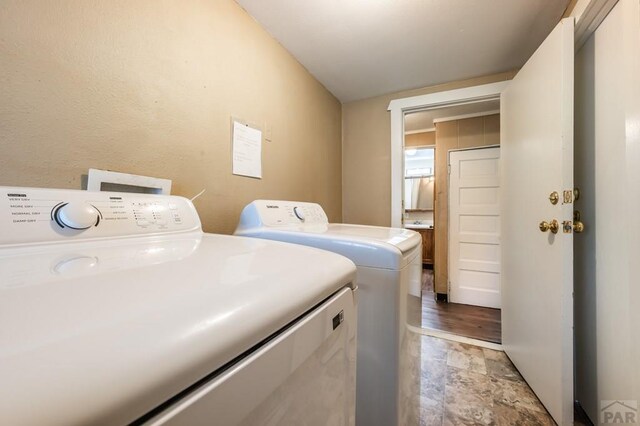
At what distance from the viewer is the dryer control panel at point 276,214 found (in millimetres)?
1152

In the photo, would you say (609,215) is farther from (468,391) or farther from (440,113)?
(440,113)

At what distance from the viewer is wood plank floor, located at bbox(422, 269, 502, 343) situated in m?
2.17

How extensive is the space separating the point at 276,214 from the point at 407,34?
1261mm

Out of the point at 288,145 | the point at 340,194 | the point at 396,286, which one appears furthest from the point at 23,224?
the point at 340,194

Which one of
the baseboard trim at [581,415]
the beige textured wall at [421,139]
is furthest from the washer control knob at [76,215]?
the beige textured wall at [421,139]

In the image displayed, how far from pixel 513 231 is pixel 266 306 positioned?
5.88 ft

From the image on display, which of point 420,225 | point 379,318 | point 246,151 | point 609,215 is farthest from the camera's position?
point 420,225

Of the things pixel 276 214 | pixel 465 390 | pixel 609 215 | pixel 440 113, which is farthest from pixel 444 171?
pixel 276 214

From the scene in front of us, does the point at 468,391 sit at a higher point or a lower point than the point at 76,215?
lower

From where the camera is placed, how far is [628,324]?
92 cm

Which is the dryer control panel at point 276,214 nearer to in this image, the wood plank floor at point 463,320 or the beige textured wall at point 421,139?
the wood plank floor at point 463,320

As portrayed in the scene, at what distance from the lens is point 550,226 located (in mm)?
1179

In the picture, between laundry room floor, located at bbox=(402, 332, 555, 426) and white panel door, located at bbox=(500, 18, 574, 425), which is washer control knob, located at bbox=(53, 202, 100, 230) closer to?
laundry room floor, located at bbox=(402, 332, 555, 426)

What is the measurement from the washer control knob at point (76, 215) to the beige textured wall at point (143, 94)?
18 cm
